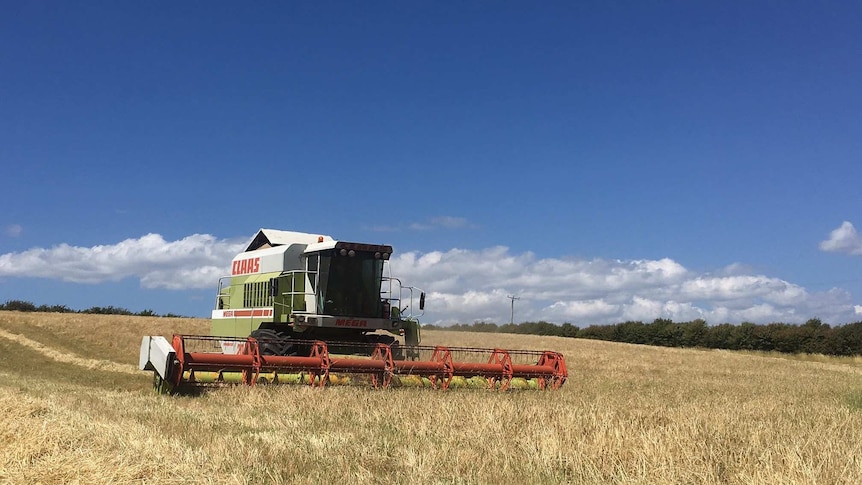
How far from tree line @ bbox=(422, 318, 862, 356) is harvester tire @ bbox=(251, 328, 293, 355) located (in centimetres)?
2658

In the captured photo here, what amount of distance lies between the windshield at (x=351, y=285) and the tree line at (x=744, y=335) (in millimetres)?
25909

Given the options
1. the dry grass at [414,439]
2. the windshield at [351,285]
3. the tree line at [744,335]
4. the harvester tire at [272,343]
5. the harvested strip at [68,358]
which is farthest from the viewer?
the tree line at [744,335]

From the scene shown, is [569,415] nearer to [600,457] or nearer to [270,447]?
[600,457]

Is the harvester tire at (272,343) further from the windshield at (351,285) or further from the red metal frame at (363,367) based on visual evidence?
the windshield at (351,285)

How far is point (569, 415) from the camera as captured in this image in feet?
24.3

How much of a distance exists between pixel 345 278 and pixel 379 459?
31.1ft

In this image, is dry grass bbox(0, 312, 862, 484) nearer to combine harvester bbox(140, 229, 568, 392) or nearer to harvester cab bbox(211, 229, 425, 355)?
combine harvester bbox(140, 229, 568, 392)

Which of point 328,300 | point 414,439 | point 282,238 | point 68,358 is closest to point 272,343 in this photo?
point 328,300

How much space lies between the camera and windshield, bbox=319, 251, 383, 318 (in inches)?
579

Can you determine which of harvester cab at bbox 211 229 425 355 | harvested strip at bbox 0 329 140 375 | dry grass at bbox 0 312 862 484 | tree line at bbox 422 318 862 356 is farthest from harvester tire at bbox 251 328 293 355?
tree line at bbox 422 318 862 356

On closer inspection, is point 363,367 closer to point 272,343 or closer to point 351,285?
point 272,343

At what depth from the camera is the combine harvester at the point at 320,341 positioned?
37.7ft

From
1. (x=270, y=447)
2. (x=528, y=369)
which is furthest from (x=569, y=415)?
(x=528, y=369)

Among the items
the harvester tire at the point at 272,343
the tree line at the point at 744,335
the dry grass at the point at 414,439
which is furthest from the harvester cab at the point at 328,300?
the tree line at the point at 744,335
